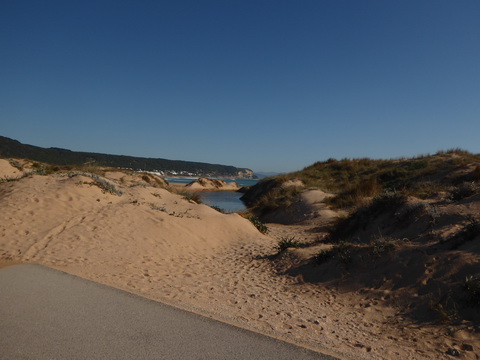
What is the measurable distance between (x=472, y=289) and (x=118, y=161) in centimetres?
10340

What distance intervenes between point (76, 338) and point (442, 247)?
6.85 meters

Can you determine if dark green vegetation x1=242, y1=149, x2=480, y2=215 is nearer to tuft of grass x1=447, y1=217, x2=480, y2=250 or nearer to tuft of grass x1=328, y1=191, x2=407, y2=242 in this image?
tuft of grass x1=328, y1=191, x2=407, y2=242

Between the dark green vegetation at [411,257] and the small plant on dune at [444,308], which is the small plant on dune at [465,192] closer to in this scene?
the dark green vegetation at [411,257]

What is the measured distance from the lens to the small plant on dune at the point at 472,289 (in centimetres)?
484

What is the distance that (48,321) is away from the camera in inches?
164

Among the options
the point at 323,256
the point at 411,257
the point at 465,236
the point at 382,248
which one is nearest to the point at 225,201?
the point at 323,256

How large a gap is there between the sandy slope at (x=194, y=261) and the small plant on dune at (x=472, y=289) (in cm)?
71

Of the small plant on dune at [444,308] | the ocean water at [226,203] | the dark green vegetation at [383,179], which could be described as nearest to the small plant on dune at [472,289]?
the small plant on dune at [444,308]

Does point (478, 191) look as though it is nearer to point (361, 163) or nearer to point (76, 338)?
point (76, 338)

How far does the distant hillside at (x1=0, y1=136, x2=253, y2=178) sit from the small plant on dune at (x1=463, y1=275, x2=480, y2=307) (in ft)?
201

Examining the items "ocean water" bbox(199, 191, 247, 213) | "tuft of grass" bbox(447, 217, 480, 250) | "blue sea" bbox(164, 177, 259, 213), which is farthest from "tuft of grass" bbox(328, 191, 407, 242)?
"blue sea" bbox(164, 177, 259, 213)

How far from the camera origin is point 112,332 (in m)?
3.96

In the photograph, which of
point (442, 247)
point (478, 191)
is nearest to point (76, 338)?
point (442, 247)

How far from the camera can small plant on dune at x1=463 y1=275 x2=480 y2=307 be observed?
15.9ft
